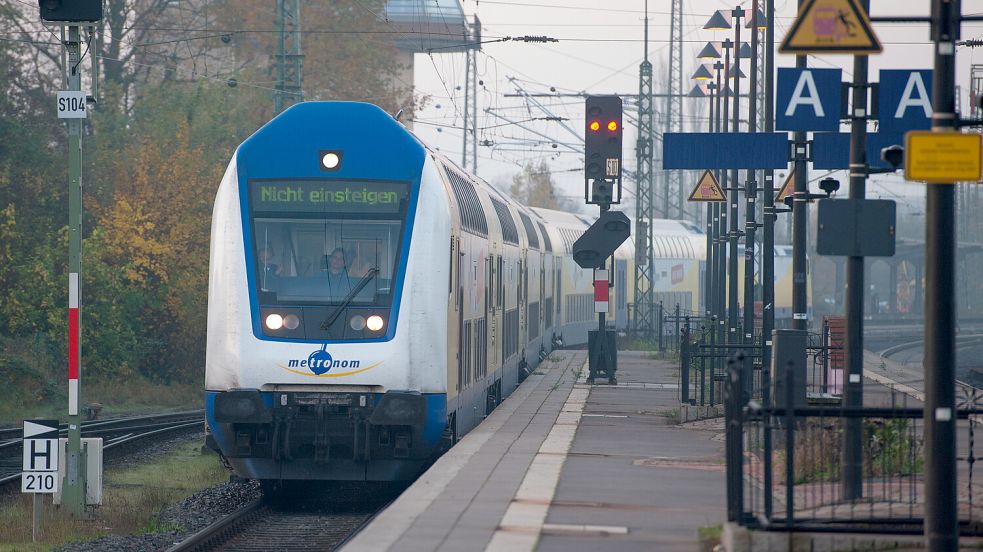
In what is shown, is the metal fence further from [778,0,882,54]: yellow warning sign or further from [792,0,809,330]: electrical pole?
[792,0,809,330]: electrical pole

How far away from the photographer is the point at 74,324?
14.6 metres

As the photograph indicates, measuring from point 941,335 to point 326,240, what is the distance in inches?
268

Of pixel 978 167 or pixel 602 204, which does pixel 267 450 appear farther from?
pixel 602 204

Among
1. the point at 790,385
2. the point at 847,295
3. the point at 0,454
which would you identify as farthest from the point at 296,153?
the point at 0,454

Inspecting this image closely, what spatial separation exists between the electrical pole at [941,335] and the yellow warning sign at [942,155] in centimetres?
12

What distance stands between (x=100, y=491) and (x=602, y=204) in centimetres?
1291

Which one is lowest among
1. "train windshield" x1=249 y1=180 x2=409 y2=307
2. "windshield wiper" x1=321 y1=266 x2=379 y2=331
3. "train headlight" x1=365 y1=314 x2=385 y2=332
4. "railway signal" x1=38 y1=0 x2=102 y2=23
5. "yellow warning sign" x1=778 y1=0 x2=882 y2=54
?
"train headlight" x1=365 y1=314 x2=385 y2=332

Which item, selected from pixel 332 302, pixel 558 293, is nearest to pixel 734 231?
pixel 558 293

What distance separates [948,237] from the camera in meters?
8.06

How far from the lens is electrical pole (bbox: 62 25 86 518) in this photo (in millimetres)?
14508

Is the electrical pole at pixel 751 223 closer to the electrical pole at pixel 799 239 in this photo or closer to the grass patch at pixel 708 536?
the electrical pole at pixel 799 239

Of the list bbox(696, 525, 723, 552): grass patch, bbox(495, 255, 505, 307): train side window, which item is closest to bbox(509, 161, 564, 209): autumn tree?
bbox(495, 255, 505, 307): train side window

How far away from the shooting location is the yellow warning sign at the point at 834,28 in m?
9.25

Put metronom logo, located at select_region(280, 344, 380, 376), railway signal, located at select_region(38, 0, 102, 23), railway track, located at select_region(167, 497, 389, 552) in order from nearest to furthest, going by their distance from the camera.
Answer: railway track, located at select_region(167, 497, 389, 552) → metronom logo, located at select_region(280, 344, 380, 376) → railway signal, located at select_region(38, 0, 102, 23)
